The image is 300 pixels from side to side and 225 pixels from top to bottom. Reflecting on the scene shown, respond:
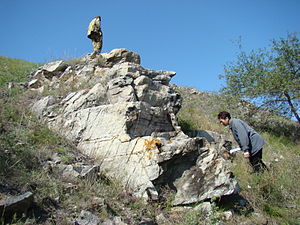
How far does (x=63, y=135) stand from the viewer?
6.65 metres

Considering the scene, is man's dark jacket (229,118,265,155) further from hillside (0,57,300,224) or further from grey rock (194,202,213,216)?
grey rock (194,202,213,216)

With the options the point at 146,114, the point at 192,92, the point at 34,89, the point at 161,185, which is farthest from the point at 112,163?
the point at 192,92

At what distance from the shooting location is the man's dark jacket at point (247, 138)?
5.59 metres

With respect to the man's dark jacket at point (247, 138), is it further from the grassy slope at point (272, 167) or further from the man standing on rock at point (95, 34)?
the man standing on rock at point (95, 34)

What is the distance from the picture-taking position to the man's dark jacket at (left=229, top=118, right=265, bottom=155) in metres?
5.59

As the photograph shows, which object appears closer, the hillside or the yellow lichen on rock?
the hillside

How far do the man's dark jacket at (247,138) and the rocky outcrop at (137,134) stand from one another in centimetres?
58

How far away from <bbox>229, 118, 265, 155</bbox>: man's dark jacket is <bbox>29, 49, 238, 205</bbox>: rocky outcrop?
585 mm

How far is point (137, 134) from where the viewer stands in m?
6.27

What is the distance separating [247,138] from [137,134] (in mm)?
2474

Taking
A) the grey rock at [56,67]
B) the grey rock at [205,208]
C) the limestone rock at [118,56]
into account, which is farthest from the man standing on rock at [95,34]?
the grey rock at [205,208]

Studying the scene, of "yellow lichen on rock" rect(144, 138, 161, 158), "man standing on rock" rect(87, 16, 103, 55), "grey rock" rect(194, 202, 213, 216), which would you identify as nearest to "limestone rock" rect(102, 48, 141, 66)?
"man standing on rock" rect(87, 16, 103, 55)

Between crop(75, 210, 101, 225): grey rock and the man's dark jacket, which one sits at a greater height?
the man's dark jacket

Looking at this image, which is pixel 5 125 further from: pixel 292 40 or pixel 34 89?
pixel 292 40
